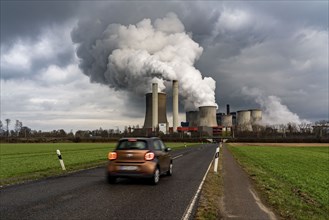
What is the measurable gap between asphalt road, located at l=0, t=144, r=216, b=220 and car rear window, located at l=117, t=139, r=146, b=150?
1.26 metres

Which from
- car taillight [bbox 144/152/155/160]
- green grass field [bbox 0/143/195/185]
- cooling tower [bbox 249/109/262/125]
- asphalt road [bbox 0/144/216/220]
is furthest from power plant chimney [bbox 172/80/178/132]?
car taillight [bbox 144/152/155/160]

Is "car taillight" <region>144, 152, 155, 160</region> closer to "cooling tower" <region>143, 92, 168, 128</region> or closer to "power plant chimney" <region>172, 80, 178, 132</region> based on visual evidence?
"cooling tower" <region>143, 92, 168, 128</region>

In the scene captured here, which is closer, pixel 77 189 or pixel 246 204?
pixel 246 204

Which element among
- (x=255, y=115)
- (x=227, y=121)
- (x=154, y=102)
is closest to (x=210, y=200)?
(x=154, y=102)

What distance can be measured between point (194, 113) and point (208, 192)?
92.7m

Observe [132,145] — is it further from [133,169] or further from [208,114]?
[208,114]

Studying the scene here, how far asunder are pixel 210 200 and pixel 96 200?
291 cm

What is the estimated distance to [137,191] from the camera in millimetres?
10773

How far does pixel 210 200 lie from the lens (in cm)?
926

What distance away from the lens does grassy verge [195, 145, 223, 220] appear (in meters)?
7.40

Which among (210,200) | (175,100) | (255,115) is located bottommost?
(210,200)

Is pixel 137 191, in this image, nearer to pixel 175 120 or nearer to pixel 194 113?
pixel 175 120

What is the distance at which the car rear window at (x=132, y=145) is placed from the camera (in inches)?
483

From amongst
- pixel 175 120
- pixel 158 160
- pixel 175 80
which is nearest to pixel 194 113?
pixel 175 120
